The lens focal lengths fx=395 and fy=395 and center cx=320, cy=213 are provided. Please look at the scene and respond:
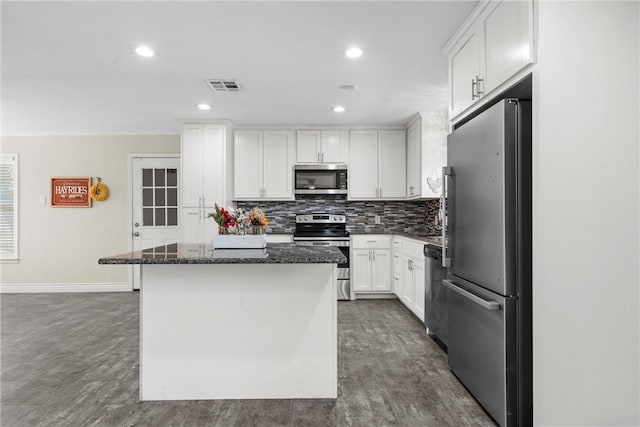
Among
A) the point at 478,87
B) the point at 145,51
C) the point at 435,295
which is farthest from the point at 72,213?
the point at 478,87

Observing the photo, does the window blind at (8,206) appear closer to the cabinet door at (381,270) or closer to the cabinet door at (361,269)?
the cabinet door at (361,269)

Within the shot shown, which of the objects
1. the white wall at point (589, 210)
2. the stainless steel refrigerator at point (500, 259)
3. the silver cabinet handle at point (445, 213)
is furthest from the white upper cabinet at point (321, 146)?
the white wall at point (589, 210)

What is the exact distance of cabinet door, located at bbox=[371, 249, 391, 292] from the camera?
5.36m

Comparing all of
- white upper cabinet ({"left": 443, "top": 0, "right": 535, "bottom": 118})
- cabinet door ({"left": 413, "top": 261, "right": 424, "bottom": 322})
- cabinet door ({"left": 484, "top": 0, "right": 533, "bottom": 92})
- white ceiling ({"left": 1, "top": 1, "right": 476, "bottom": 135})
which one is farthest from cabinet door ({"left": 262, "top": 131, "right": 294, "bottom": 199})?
cabinet door ({"left": 484, "top": 0, "right": 533, "bottom": 92})

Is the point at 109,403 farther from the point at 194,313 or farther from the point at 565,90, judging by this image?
the point at 565,90

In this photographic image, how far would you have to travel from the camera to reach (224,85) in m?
3.79

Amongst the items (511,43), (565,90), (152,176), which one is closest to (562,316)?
(565,90)

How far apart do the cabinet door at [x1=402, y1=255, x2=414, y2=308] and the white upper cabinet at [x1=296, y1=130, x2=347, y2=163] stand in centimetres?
174

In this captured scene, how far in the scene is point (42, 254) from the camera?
5.95 metres

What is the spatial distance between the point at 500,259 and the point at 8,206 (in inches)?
272

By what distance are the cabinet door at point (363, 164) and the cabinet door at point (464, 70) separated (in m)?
2.63

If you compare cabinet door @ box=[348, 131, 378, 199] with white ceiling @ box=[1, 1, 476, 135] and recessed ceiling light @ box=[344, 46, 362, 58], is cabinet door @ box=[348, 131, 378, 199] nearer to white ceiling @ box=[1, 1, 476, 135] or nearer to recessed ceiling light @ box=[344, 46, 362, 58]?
white ceiling @ box=[1, 1, 476, 135]

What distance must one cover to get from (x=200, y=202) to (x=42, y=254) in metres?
2.83

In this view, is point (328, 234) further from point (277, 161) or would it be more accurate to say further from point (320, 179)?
point (277, 161)
